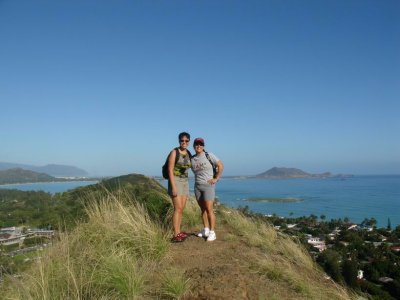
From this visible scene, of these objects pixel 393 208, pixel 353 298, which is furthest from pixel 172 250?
pixel 393 208

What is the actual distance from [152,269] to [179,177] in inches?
86.6

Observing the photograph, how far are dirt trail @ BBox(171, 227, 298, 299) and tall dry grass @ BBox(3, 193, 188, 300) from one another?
0.24m

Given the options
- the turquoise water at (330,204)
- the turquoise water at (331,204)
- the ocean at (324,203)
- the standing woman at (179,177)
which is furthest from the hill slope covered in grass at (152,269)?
the ocean at (324,203)

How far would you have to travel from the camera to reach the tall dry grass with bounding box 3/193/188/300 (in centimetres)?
350

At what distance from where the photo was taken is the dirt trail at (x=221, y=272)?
3.61 metres

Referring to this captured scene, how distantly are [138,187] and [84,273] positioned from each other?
23.5 ft

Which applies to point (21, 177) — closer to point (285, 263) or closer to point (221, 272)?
point (285, 263)

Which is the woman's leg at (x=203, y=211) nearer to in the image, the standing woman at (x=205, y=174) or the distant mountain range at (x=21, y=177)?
the standing woman at (x=205, y=174)

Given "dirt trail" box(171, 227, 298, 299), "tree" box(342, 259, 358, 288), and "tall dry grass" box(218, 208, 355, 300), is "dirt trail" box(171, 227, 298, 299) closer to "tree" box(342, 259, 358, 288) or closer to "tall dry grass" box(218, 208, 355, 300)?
"tall dry grass" box(218, 208, 355, 300)

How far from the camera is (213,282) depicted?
3.77 meters

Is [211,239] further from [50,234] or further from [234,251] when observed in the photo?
[50,234]

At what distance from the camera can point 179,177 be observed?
245 inches

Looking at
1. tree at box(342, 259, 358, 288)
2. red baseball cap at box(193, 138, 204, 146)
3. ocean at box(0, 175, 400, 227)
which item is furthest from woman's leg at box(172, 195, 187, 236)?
ocean at box(0, 175, 400, 227)

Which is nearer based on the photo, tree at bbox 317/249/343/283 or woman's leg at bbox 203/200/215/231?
woman's leg at bbox 203/200/215/231
